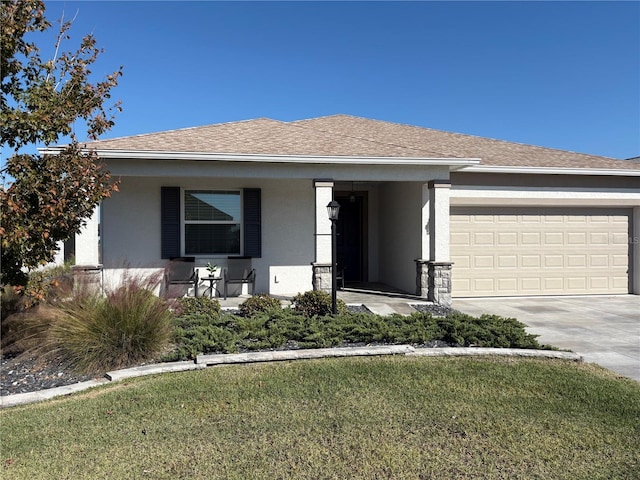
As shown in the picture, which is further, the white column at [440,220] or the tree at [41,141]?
the white column at [440,220]

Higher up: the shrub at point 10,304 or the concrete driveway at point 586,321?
the shrub at point 10,304

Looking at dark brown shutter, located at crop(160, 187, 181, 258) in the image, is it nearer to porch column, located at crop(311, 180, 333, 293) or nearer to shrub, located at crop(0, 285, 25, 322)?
porch column, located at crop(311, 180, 333, 293)

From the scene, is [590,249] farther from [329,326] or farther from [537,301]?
[329,326]

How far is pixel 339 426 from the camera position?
11.0ft

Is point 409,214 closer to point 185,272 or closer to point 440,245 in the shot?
point 440,245

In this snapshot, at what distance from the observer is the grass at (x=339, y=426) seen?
279 centimetres

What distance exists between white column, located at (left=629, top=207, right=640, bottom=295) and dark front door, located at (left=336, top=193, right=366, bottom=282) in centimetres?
708

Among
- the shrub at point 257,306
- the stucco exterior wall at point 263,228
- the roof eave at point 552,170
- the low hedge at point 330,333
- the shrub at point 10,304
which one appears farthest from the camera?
the roof eave at point 552,170

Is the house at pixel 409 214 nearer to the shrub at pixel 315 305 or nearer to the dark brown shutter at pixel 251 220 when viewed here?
the dark brown shutter at pixel 251 220

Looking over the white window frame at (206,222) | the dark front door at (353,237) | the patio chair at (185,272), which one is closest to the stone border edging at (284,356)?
the patio chair at (185,272)

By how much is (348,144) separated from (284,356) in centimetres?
598

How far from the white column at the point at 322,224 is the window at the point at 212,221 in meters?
2.52

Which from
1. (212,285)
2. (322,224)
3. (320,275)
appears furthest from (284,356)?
(212,285)

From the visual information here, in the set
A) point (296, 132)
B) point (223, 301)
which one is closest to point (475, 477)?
point (223, 301)
